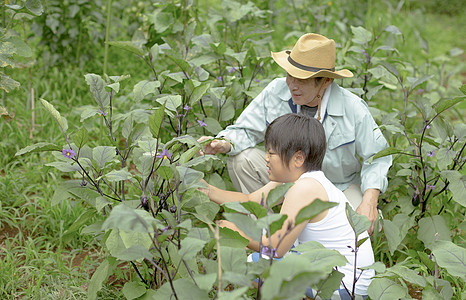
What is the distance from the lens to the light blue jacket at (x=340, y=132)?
266cm

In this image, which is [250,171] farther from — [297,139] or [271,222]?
[271,222]

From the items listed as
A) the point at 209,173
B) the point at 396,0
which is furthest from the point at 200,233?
the point at 396,0

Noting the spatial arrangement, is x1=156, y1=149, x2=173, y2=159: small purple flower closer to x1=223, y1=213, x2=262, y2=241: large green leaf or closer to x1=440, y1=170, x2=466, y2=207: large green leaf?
x1=223, y1=213, x2=262, y2=241: large green leaf

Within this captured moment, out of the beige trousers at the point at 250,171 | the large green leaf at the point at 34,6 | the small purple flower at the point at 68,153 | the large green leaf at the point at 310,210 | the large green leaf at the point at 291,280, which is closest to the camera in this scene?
the large green leaf at the point at 291,280

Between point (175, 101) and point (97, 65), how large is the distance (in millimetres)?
2332

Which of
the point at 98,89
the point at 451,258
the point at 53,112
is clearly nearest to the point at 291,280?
the point at 451,258

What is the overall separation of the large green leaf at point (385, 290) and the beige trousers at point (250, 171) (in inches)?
37.3

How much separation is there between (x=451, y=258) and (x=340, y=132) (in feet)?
3.53

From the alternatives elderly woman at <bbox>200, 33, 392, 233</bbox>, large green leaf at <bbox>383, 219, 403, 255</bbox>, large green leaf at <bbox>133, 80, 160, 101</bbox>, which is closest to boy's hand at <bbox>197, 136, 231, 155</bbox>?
elderly woman at <bbox>200, 33, 392, 233</bbox>

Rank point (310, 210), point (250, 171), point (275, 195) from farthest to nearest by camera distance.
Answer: point (250, 171)
point (275, 195)
point (310, 210)

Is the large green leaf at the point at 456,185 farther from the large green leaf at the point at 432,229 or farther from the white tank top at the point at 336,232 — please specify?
the white tank top at the point at 336,232

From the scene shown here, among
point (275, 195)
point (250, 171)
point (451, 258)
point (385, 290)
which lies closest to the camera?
point (275, 195)

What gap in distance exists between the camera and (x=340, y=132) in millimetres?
2709

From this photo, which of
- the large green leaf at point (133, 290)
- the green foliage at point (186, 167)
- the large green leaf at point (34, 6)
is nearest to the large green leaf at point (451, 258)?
the green foliage at point (186, 167)
